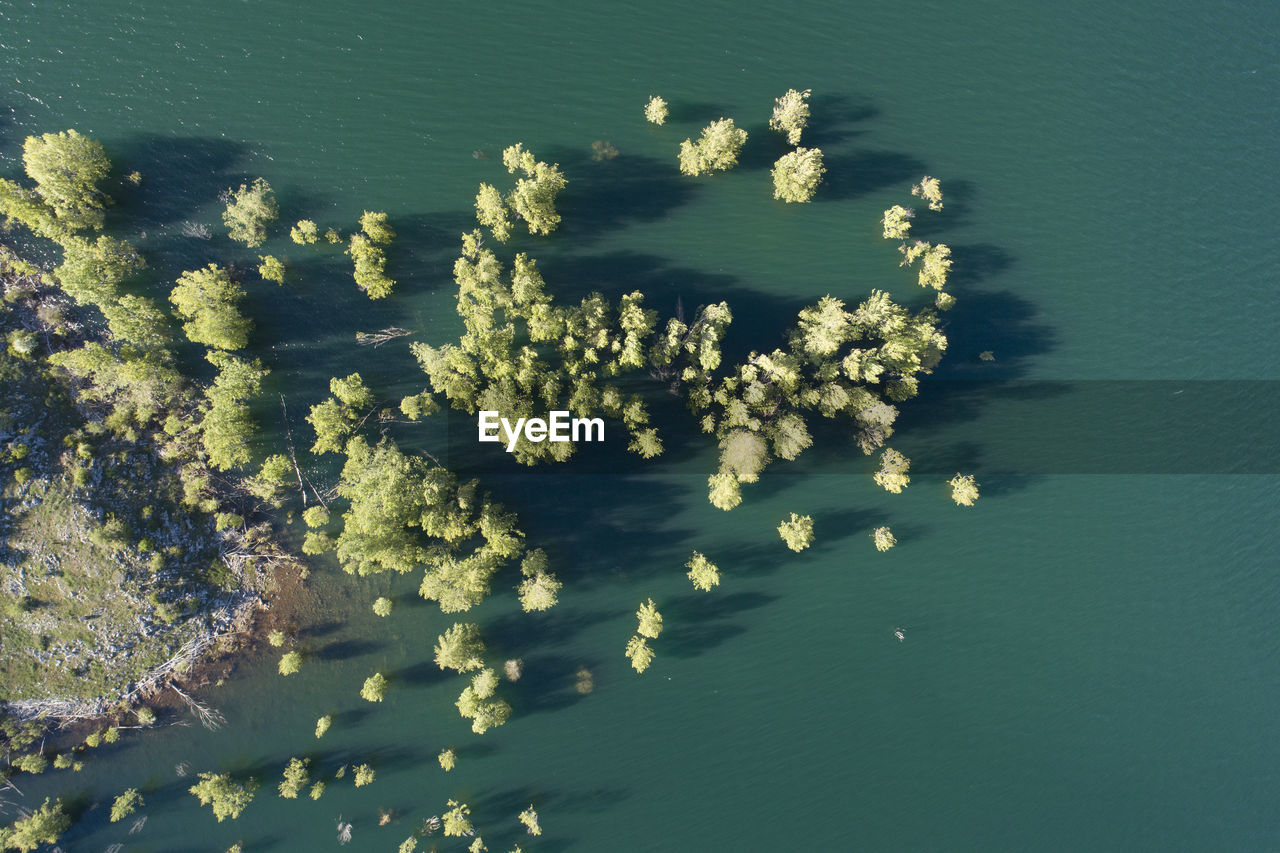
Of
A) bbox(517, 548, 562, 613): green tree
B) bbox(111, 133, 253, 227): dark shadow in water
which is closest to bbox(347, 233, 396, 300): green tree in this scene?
bbox(111, 133, 253, 227): dark shadow in water

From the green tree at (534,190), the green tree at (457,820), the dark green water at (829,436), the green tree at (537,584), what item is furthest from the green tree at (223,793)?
the green tree at (534,190)

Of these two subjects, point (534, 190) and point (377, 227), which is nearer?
point (534, 190)

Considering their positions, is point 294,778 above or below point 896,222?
below

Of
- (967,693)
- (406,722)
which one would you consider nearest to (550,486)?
(406,722)

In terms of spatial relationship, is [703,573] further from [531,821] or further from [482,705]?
[531,821]

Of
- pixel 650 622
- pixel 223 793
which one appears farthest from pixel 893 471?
pixel 223 793
